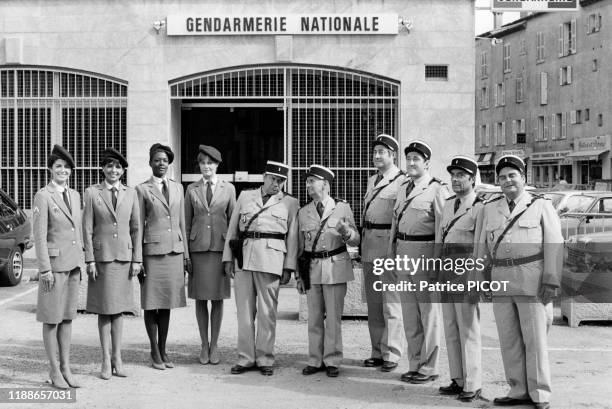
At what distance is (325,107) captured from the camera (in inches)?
741

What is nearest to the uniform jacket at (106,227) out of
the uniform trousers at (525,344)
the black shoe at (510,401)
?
the uniform trousers at (525,344)

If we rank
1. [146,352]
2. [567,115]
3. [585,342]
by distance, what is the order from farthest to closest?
[567,115] < [585,342] < [146,352]

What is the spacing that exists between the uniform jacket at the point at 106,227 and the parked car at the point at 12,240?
6846mm

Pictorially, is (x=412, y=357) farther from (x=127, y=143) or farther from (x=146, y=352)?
(x=127, y=143)

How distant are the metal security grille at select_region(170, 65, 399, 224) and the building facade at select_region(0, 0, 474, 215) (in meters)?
0.02

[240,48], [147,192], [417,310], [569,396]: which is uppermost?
[240,48]

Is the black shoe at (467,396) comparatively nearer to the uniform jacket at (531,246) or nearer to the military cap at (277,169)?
the uniform jacket at (531,246)

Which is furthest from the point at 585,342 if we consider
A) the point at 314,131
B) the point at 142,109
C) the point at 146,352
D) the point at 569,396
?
the point at 142,109

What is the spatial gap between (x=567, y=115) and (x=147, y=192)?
52968mm

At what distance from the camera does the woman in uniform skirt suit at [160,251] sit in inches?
358

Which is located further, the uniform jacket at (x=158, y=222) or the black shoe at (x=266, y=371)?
the uniform jacket at (x=158, y=222)

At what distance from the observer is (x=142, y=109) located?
61.5ft

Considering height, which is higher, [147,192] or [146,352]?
[147,192]

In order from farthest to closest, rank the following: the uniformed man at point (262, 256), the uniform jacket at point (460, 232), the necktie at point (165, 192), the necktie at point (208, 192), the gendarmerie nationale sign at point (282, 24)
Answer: the gendarmerie nationale sign at point (282, 24), the necktie at point (208, 192), the necktie at point (165, 192), the uniformed man at point (262, 256), the uniform jacket at point (460, 232)
